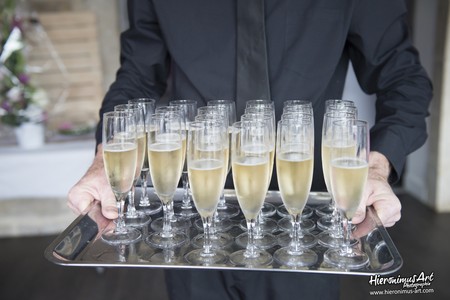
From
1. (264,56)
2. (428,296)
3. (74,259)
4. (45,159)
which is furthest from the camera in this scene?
(45,159)

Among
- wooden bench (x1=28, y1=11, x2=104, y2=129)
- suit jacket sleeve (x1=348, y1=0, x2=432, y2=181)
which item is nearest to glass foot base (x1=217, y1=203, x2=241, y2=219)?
suit jacket sleeve (x1=348, y1=0, x2=432, y2=181)

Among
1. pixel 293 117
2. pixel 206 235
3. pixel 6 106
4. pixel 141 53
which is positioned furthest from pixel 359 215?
pixel 6 106

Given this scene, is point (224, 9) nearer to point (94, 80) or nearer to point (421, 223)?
point (94, 80)

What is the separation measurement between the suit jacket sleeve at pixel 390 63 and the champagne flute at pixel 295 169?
446 millimetres

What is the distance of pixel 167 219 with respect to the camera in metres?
1.40

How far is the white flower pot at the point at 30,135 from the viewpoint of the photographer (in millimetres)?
3430

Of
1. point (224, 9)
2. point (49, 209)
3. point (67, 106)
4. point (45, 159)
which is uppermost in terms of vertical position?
point (224, 9)

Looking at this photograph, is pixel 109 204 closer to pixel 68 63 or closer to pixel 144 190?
pixel 144 190

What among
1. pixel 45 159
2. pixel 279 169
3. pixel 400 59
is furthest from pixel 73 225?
pixel 45 159

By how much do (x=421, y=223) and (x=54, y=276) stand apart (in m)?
2.80

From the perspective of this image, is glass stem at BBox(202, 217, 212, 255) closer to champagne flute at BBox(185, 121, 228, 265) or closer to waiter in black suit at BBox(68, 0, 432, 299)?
champagne flute at BBox(185, 121, 228, 265)

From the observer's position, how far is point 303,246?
4.20ft

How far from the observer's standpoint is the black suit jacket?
1737 millimetres

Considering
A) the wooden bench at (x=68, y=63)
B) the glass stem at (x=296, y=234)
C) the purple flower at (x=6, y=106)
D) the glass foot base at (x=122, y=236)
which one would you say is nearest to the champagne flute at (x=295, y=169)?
the glass stem at (x=296, y=234)
